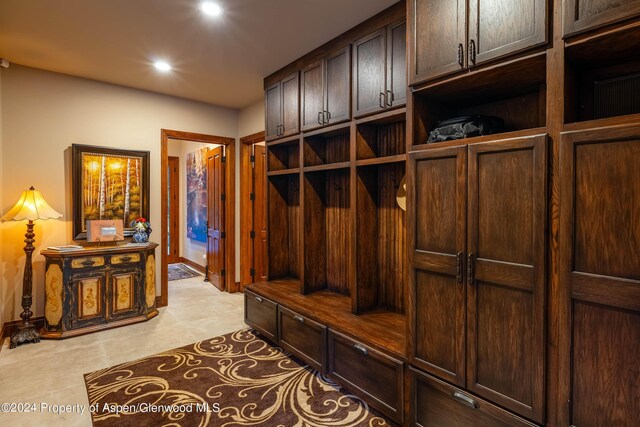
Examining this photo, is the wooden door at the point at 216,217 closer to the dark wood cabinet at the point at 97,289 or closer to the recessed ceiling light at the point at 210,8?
the dark wood cabinet at the point at 97,289

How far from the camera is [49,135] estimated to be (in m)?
3.61

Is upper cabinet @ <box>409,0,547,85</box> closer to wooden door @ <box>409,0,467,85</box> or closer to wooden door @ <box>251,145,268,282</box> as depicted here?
wooden door @ <box>409,0,467,85</box>

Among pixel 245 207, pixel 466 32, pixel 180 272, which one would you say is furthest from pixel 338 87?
pixel 180 272

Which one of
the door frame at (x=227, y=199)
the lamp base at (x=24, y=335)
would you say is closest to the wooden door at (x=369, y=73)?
the door frame at (x=227, y=199)

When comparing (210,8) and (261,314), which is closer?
(210,8)

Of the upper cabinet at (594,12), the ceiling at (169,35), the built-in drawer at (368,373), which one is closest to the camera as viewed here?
the upper cabinet at (594,12)

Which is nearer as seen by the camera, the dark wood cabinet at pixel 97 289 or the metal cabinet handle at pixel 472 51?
the metal cabinet handle at pixel 472 51

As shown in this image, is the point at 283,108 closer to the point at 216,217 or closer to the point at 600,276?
the point at 216,217

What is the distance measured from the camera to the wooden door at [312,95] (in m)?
2.98

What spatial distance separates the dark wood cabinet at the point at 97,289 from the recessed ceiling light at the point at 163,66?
2.01 m

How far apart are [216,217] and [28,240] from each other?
2.38 meters

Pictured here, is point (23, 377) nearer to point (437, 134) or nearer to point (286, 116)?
→ point (286, 116)

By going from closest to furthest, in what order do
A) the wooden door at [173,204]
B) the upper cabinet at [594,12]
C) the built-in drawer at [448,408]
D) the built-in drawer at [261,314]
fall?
the upper cabinet at [594,12] < the built-in drawer at [448,408] < the built-in drawer at [261,314] < the wooden door at [173,204]

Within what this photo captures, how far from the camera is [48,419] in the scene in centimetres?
214
